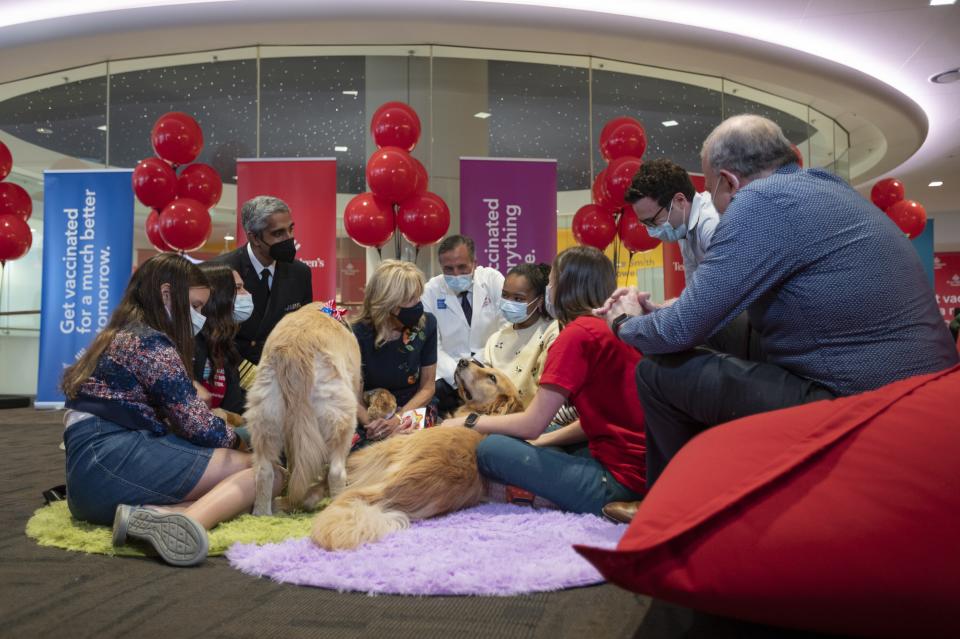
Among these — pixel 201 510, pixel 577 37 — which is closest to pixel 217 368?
pixel 201 510

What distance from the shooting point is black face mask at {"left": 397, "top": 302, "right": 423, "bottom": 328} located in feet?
11.7

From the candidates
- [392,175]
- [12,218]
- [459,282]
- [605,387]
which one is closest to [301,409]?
[605,387]

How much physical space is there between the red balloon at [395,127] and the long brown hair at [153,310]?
426 centimetres

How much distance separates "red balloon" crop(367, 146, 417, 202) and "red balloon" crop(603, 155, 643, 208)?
6.52 ft

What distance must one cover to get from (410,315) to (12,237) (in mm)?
5982

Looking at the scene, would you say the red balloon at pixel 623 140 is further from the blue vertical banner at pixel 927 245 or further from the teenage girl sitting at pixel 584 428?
the blue vertical banner at pixel 927 245

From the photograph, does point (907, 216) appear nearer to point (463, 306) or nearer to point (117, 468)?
point (463, 306)

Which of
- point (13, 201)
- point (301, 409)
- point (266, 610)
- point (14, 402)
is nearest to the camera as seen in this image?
point (266, 610)

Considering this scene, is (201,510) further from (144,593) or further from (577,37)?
(577,37)

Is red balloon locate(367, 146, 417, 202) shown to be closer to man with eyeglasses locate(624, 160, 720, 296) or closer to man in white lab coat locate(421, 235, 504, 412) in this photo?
man in white lab coat locate(421, 235, 504, 412)

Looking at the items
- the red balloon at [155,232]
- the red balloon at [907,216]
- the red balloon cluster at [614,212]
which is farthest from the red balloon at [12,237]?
the red balloon at [907,216]

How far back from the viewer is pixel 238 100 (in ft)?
30.8

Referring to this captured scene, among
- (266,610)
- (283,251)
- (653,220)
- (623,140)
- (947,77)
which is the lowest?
(266,610)

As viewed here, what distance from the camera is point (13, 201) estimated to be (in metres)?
7.72
